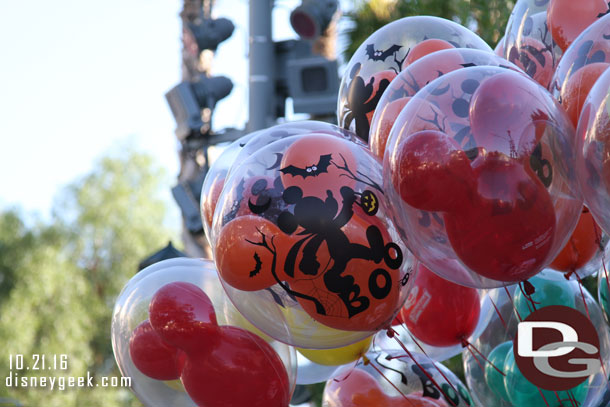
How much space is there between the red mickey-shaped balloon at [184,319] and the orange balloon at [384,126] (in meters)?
0.82

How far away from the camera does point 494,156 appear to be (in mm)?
2275

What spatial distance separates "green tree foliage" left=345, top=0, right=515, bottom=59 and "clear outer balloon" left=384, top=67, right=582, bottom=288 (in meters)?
4.41

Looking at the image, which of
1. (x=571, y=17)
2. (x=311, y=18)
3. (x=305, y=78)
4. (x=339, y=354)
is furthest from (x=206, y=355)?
(x=311, y=18)

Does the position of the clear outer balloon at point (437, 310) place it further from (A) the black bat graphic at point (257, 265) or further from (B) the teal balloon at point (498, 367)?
(A) the black bat graphic at point (257, 265)

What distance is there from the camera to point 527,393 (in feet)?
10.8

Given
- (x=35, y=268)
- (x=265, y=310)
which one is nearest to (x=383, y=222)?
(x=265, y=310)

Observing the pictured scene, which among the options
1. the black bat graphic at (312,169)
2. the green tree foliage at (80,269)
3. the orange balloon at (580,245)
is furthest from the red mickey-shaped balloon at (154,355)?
the green tree foliage at (80,269)

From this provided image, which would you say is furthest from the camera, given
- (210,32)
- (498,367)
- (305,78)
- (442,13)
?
(442,13)

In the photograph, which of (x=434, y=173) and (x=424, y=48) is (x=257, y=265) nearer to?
(x=434, y=173)

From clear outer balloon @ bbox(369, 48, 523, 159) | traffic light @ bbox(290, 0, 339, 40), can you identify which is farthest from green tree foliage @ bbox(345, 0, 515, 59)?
clear outer balloon @ bbox(369, 48, 523, 159)

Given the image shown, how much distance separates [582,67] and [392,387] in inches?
58.8

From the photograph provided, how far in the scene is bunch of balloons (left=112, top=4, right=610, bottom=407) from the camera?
233cm

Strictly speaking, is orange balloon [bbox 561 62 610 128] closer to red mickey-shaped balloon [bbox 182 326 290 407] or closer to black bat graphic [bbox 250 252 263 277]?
black bat graphic [bbox 250 252 263 277]

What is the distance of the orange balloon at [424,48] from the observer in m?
3.27
